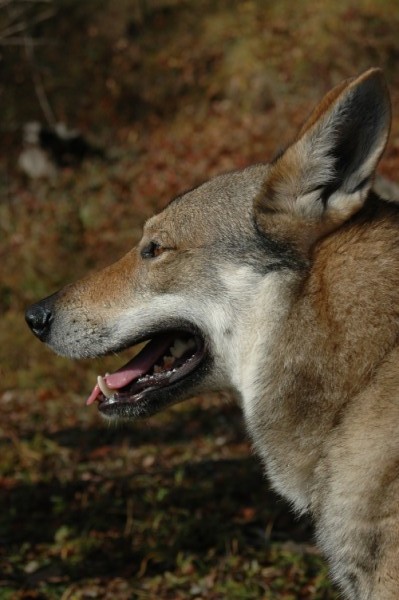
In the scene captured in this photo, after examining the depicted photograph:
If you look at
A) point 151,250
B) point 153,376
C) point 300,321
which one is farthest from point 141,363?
point 300,321

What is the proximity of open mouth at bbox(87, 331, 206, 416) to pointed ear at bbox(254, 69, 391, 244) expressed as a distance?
0.72m

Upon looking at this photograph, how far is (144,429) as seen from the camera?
6.94m

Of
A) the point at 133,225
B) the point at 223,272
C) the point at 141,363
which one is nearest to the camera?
the point at 223,272

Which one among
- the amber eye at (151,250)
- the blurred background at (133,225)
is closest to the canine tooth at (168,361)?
the amber eye at (151,250)

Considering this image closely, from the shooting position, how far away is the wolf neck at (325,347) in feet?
10.2

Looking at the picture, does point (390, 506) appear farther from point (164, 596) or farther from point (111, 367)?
point (111, 367)

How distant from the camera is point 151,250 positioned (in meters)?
3.79

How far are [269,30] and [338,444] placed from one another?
12739 millimetres

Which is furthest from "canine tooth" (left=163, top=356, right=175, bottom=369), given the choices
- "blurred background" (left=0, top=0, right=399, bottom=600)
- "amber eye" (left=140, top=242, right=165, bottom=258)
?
"blurred background" (left=0, top=0, right=399, bottom=600)

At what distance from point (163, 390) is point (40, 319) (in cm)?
68

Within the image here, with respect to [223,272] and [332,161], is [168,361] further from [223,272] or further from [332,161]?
[332,161]

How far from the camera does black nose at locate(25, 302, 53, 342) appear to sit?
3.87 metres

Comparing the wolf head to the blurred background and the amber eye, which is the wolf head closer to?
the amber eye

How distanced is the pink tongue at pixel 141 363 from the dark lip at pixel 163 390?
5 cm
